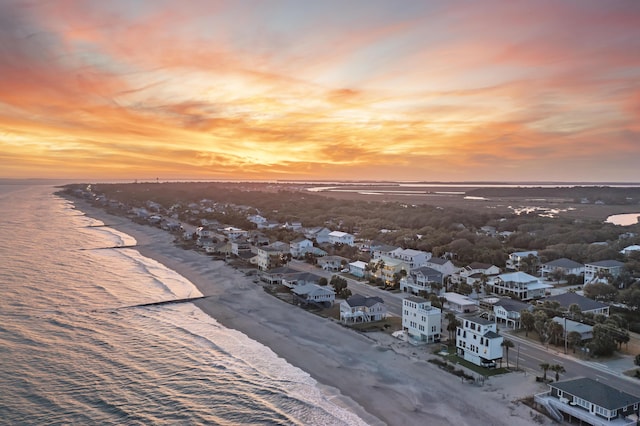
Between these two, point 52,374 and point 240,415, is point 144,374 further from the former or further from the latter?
point 240,415

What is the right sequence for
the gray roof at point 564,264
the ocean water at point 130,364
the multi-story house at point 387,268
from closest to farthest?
the ocean water at point 130,364 → the multi-story house at point 387,268 → the gray roof at point 564,264

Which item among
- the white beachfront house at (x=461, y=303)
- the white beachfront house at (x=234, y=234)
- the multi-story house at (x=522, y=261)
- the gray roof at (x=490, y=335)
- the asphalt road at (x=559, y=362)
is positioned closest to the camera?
the asphalt road at (x=559, y=362)

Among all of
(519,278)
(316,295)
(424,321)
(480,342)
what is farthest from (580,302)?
(316,295)

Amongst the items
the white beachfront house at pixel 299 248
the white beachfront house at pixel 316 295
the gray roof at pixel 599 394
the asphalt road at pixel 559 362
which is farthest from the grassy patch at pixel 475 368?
the white beachfront house at pixel 299 248

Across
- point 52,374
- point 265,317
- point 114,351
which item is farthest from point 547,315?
point 52,374

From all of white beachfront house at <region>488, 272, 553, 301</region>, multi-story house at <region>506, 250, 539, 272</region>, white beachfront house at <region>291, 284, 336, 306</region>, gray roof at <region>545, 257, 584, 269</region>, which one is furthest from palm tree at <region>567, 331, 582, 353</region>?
gray roof at <region>545, 257, 584, 269</region>

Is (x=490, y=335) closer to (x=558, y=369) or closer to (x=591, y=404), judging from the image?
(x=558, y=369)

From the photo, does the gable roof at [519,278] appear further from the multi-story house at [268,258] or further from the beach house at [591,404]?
the multi-story house at [268,258]
